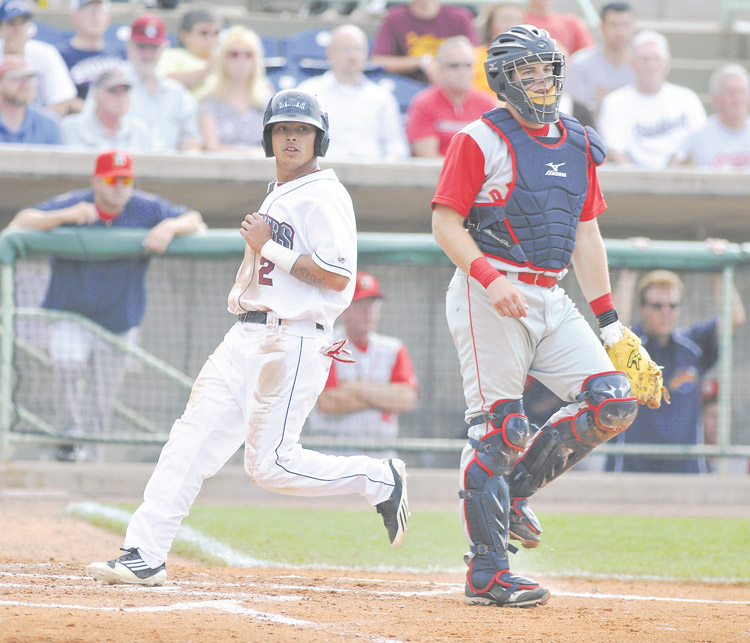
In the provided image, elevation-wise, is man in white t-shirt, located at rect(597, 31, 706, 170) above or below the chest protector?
above

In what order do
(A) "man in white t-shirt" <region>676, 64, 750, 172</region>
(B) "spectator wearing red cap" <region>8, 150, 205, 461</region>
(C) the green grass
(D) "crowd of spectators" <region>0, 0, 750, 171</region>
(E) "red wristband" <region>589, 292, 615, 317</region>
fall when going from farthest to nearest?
(A) "man in white t-shirt" <region>676, 64, 750, 172</region>, (D) "crowd of spectators" <region>0, 0, 750, 171</region>, (B) "spectator wearing red cap" <region>8, 150, 205, 461</region>, (C) the green grass, (E) "red wristband" <region>589, 292, 615, 317</region>

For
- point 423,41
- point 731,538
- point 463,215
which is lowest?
point 731,538

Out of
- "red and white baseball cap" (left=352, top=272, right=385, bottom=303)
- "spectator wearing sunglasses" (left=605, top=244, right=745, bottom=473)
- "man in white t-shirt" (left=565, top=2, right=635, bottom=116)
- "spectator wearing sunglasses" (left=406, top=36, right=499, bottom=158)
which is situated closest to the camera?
"red and white baseball cap" (left=352, top=272, right=385, bottom=303)

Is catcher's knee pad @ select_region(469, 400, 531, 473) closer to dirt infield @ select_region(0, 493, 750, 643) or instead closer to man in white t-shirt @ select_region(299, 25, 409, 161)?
dirt infield @ select_region(0, 493, 750, 643)

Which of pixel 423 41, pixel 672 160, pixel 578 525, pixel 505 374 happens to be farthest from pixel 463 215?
pixel 423 41

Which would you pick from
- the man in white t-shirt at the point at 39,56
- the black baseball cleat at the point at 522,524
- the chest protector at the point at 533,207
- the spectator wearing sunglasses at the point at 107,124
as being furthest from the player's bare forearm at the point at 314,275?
the man in white t-shirt at the point at 39,56

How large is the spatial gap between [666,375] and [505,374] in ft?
12.6

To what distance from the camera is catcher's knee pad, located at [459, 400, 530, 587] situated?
4.11m

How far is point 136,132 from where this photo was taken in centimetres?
862

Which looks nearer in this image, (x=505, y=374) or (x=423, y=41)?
(x=505, y=374)

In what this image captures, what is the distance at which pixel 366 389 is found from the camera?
7.53 meters

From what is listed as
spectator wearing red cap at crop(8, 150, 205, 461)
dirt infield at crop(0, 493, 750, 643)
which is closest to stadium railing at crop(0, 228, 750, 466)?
spectator wearing red cap at crop(8, 150, 205, 461)

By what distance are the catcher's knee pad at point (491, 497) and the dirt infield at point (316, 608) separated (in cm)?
18

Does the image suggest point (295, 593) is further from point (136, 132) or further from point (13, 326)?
point (136, 132)
